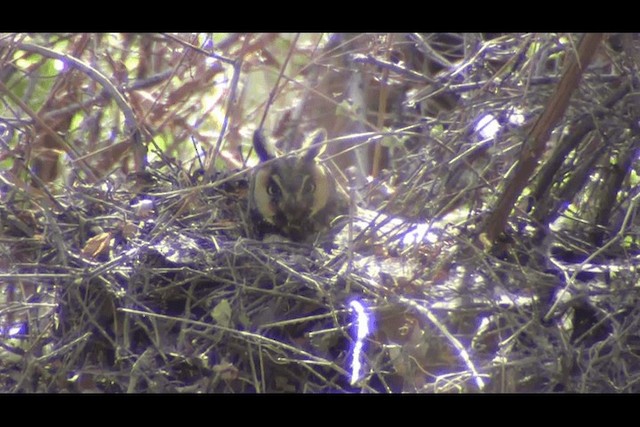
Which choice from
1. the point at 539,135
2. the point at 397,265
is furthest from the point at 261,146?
the point at 539,135

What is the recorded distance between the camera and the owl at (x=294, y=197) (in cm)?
493

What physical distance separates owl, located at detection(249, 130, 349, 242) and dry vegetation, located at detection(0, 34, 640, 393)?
188mm

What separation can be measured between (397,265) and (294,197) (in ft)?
3.50

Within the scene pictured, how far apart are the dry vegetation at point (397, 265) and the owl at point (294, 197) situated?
7.4 inches

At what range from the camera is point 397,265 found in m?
4.11

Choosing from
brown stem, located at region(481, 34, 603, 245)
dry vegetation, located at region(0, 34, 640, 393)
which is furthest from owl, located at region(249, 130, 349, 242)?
brown stem, located at region(481, 34, 603, 245)

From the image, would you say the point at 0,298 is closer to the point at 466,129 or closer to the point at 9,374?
the point at 9,374

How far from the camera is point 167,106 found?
5.61 meters

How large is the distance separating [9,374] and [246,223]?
4.39ft

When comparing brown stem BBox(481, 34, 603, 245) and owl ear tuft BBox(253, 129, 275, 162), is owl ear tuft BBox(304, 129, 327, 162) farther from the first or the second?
brown stem BBox(481, 34, 603, 245)

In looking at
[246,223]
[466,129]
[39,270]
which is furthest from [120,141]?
[466,129]

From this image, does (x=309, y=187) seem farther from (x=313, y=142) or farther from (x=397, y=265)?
(x=397, y=265)

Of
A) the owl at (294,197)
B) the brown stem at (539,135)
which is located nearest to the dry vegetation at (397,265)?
the brown stem at (539,135)

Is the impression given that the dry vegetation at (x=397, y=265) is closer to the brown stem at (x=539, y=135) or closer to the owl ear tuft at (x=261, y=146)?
the brown stem at (x=539, y=135)
